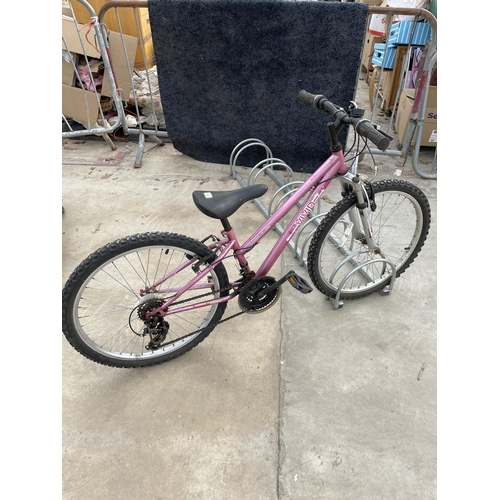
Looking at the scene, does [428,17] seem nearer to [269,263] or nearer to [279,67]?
[279,67]

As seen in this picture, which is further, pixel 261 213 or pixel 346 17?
pixel 261 213

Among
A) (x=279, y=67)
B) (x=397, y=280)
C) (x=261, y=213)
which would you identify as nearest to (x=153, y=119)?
(x=279, y=67)

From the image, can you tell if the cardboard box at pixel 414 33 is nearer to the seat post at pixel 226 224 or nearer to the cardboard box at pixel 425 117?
the cardboard box at pixel 425 117

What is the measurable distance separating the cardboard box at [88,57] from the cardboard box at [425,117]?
3128 mm

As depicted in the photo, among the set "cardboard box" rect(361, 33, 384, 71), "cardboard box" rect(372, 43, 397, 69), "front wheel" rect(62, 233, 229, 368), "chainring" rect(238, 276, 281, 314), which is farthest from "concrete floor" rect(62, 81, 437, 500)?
"cardboard box" rect(361, 33, 384, 71)

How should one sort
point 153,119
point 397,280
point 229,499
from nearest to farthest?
point 229,499 < point 397,280 < point 153,119

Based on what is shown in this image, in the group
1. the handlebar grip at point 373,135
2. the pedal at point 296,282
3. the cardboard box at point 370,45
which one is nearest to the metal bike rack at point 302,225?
the pedal at point 296,282

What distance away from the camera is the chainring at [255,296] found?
1.91 m

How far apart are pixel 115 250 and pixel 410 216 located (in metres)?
2.62

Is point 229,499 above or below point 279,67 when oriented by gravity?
below

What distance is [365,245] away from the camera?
2410 millimetres

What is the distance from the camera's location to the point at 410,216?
3135 mm

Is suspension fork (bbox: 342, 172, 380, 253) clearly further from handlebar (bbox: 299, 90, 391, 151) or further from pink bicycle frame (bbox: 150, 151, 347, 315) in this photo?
handlebar (bbox: 299, 90, 391, 151)

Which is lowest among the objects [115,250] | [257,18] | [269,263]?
[269,263]
